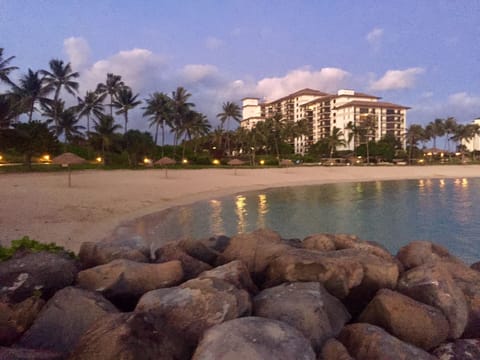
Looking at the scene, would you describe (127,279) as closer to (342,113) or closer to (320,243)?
(320,243)

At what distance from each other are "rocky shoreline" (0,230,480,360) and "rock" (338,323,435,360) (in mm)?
12

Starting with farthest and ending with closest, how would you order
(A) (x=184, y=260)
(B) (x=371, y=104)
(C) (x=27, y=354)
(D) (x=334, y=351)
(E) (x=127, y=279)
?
(B) (x=371, y=104)
(A) (x=184, y=260)
(E) (x=127, y=279)
(D) (x=334, y=351)
(C) (x=27, y=354)

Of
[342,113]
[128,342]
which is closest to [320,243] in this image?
[128,342]

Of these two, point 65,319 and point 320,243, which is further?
point 320,243

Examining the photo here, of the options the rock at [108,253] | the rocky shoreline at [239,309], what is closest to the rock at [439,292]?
the rocky shoreline at [239,309]

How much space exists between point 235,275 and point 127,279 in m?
1.48

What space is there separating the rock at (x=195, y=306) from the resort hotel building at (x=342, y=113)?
105477 mm

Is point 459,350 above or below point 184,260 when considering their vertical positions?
below

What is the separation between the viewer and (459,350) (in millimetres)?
4488

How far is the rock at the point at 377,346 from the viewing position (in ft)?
12.8

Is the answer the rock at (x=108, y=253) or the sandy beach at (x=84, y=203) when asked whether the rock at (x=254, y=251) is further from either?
the sandy beach at (x=84, y=203)

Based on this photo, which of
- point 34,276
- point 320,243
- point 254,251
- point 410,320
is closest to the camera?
point 410,320

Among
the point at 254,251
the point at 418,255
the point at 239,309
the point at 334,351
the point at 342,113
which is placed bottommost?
the point at 334,351

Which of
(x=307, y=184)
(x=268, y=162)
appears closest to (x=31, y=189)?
(x=307, y=184)
